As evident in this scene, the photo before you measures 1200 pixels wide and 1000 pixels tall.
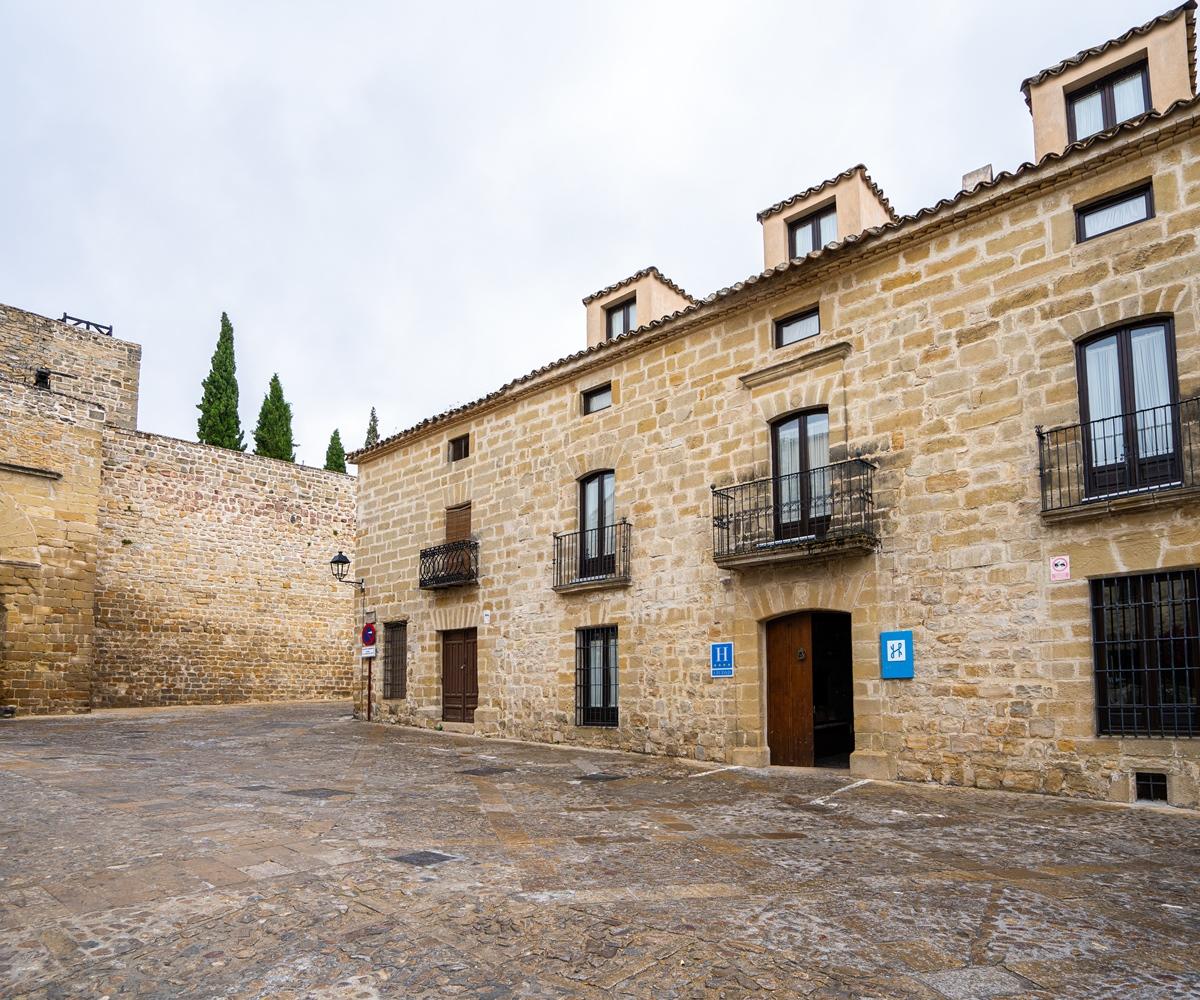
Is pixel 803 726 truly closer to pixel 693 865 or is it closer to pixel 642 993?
pixel 693 865

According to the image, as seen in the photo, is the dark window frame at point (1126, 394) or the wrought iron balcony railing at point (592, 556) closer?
the dark window frame at point (1126, 394)

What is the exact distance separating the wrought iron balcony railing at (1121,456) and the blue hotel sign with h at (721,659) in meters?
4.19

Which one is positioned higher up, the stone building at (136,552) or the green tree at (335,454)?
the green tree at (335,454)

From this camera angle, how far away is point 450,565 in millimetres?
15969

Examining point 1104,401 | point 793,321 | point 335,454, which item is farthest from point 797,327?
point 335,454

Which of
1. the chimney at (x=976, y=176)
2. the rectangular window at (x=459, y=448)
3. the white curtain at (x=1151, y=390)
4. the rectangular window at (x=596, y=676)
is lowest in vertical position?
the rectangular window at (x=596, y=676)

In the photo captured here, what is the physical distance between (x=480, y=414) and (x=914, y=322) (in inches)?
321

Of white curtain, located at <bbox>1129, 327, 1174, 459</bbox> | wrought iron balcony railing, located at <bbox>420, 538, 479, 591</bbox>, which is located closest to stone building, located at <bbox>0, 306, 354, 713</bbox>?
wrought iron balcony railing, located at <bbox>420, 538, 479, 591</bbox>

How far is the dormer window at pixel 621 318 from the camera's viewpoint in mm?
15172

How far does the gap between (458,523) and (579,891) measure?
38.5 feet

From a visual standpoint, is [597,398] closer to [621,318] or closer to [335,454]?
[621,318]

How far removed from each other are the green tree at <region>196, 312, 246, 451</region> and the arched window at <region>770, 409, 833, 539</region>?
2770 cm

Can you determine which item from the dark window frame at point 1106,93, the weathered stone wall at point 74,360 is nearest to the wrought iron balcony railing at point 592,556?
the dark window frame at point 1106,93

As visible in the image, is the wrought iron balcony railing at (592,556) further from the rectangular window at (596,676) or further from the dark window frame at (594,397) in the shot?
the dark window frame at (594,397)
